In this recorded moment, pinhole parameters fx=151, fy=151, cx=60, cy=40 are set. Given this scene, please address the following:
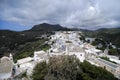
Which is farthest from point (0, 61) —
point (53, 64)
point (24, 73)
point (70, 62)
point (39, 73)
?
point (70, 62)

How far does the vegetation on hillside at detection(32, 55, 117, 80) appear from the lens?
1962 centimetres

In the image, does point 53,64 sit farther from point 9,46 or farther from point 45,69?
point 9,46

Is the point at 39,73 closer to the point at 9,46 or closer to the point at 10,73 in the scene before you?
the point at 10,73

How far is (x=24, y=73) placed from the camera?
3011cm

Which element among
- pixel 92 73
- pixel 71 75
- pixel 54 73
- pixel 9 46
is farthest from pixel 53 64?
pixel 9 46

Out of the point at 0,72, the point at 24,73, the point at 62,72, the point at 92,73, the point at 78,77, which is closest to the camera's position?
the point at 62,72

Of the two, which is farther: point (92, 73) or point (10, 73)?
point (10, 73)

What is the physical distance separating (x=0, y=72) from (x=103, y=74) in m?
17.4

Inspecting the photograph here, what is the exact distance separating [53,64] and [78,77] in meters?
4.22

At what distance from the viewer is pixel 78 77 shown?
21.5 meters

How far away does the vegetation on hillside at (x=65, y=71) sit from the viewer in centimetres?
1962

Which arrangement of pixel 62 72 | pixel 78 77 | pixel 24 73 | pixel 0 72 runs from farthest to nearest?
pixel 24 73
pixel 0 72
pixel 78 77
pixel 62 72

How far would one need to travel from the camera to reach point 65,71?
19.7 m

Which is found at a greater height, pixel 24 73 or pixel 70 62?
pixel 70 62
